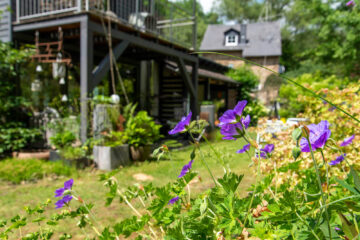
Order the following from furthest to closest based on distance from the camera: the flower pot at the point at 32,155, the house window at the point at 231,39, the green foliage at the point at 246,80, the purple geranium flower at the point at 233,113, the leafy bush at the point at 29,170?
the house window at the point at 231,39, the green foliage at the point at 246,80, the flower pot at the point at 32,155, the leafy bush at the point at 29,170, the purple geranium flower at the point at 233,113

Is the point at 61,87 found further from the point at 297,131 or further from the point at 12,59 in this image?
the point at 297,131

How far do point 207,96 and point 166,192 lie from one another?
12.2 m

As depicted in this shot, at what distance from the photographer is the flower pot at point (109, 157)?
461 cm

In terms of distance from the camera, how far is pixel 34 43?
6.42m

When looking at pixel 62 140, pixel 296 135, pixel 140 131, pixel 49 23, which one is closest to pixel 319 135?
pixel 296 135

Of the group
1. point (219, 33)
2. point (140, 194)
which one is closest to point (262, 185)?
point (140, 194)

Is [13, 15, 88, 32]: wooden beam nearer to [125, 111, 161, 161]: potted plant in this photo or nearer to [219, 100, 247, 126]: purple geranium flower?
[125, 111, 161, 161]: potted plant

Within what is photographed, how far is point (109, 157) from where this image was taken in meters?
4.60

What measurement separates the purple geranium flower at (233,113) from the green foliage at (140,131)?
4.41 metres

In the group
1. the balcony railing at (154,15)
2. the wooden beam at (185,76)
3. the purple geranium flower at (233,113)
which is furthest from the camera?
the wooden beam at (185,76)

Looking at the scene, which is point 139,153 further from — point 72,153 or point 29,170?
point 29,170

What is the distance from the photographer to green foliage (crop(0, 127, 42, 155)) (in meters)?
4.95

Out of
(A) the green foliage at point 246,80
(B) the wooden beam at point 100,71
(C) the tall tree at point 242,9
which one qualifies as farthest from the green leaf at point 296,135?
(C) the tall tree at point 242,9

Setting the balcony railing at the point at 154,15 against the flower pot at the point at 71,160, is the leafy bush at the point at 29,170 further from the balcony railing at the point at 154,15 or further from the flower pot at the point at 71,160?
the balcony railing at the point at 154,15
